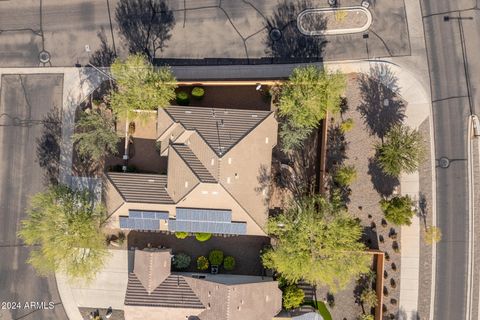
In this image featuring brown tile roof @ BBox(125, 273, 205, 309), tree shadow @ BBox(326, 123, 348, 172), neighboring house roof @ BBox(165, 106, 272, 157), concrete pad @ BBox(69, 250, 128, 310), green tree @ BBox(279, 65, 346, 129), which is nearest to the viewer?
green tree @ BBox(279, 65, 346, 129)

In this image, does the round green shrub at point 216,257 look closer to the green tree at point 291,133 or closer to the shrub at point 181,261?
the shrub at point 181,261

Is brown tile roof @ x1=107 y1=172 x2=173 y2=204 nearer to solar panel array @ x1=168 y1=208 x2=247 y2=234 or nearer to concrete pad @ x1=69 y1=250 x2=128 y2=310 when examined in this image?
solar panel array @ x1=168 y1=208 x2=247 y2=234

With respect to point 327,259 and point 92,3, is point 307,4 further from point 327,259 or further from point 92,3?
point 327,259

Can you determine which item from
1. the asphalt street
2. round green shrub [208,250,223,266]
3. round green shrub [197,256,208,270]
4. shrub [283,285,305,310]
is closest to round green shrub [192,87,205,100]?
the asphalt street

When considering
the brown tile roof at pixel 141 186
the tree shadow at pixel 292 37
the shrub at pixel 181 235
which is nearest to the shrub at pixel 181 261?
the shrub at pixel 181 235

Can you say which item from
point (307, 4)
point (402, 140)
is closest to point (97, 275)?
point (402, 140)

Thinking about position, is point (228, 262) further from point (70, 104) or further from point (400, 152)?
point (70, 104)
